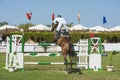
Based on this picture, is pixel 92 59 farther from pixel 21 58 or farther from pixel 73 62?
pixel 21 58

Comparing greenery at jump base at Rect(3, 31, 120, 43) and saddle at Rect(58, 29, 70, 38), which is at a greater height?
greenery at jump base at Rect(3, 31, 120, 43)

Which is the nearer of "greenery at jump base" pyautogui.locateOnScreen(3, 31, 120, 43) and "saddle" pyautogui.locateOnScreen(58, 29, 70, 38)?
"saddle" pyautogui.locateOnScreen(58, 29, 70, 38)

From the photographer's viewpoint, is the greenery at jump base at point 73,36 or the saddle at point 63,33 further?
the greenery at jump base at point 73,36

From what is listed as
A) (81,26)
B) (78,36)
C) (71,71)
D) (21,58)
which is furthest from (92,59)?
(81,26)

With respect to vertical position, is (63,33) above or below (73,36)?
below

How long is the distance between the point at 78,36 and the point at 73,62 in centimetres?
3567

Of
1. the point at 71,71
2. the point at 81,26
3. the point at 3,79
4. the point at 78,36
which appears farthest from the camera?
the point at 81,26

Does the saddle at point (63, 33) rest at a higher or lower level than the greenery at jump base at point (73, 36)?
lower

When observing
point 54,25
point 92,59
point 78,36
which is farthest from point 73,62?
point 78,36

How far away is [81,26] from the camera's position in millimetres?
59906

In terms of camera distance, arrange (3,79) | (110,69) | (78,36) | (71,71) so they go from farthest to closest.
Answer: (78,36) < (110,69) < (71,71) < (3,79)

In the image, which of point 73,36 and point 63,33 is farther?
point 73,36

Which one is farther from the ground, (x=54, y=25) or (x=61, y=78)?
(x=54, y=25)

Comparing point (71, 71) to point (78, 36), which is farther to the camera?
point (78, 36)
